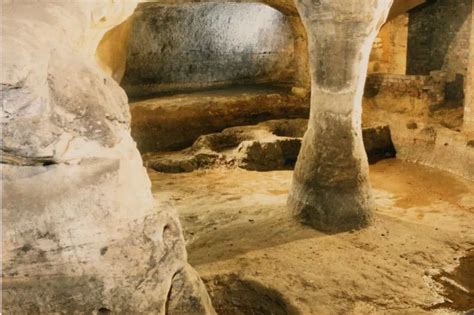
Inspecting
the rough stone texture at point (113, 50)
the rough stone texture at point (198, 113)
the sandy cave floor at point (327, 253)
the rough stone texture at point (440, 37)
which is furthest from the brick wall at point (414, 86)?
the rough stone texture at point (113, 50)

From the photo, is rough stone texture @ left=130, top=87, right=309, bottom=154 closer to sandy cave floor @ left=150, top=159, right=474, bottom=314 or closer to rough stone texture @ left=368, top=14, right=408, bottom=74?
sandy cave floor @ left=150, top=159, right=474, bottom=314

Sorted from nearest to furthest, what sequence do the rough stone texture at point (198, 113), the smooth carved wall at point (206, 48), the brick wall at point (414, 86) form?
the brick wall at point (414, 86)
the rough stone texture at point (198, 113)
the smooth carved wall at point (206, 48)

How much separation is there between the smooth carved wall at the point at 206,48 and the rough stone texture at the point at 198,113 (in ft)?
6.08

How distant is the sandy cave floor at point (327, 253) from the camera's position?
4.14 metres

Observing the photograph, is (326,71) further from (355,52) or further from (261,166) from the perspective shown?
(261,166)

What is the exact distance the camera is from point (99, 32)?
373cm

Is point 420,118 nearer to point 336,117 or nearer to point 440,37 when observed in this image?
point 440,37

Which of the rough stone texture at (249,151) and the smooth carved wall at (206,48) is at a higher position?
the smooth carved wall at (206,48)

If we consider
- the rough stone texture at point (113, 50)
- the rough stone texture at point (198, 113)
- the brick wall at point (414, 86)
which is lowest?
the rough stone texture at point (198, 113)

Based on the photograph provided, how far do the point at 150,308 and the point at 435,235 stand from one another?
3.93 m

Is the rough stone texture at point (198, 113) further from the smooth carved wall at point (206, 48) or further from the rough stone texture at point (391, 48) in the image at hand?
the rough stone texture at point (391, 48)

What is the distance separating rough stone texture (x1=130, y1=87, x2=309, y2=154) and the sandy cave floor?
2.96m

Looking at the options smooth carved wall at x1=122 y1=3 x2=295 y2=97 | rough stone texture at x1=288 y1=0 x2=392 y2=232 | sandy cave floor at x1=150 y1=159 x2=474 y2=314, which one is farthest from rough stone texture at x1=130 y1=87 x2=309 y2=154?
rough stone texture at x1=288 y1=0 x2=392 y2=232

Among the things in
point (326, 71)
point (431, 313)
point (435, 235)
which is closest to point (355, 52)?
point (326, 71)
